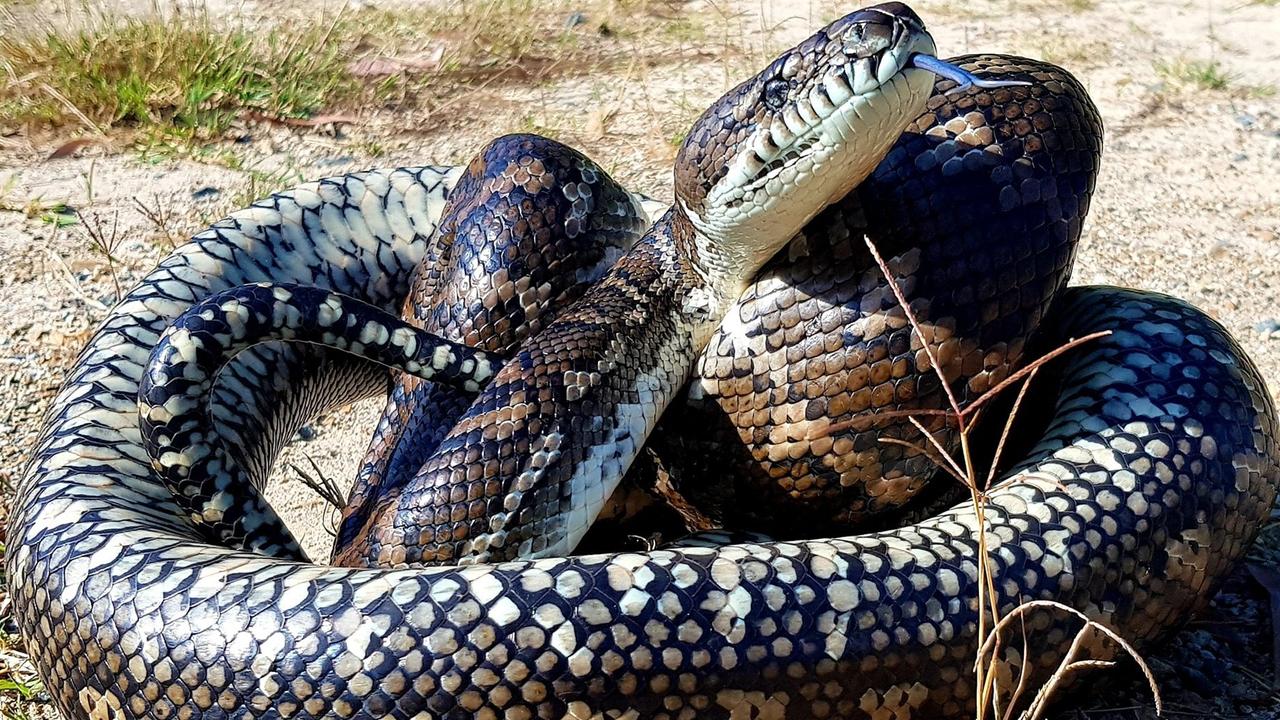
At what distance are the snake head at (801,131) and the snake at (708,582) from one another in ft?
0.03

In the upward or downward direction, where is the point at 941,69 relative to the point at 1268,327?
upward

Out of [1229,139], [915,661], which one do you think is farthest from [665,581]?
[1229,139]

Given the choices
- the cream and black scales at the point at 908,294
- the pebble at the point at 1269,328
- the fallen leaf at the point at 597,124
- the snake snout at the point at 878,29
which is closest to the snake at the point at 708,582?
the snake snout at the point at 878,29

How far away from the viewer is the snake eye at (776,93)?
2.76 meters

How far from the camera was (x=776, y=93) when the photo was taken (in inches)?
109

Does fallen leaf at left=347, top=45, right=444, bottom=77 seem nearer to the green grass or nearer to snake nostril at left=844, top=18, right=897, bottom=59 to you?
the green grass

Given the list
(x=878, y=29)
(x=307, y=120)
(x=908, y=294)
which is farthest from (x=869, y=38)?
(x=307, y=120)

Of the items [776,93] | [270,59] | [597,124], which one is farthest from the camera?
[270,59]

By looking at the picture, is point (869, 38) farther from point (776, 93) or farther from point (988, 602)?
point (988, 602)

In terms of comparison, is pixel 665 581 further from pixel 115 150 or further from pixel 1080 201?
pixel 115 150

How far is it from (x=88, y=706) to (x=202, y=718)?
41 centimetres

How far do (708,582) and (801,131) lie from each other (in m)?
1.01

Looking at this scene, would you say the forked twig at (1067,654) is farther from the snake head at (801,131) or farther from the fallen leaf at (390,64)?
the fallen leaf at (390,64)

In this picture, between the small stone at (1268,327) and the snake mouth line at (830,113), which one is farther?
the small stone at (1268,327)
